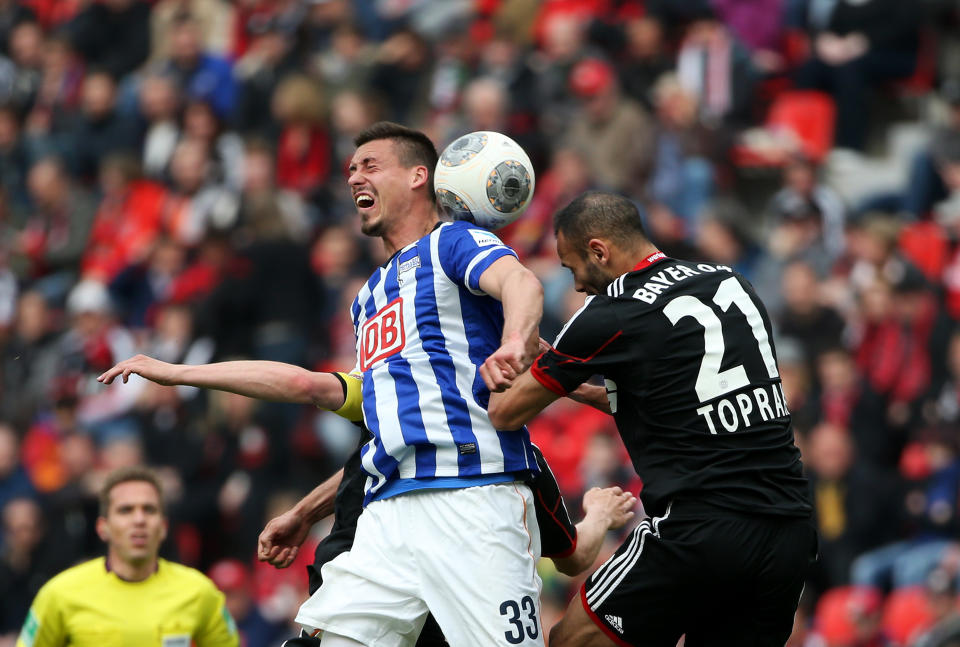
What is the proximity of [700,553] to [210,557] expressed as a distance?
8.36m

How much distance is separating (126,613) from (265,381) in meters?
2.32

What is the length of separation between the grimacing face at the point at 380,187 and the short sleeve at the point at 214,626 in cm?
236

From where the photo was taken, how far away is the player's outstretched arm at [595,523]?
6.54 metres

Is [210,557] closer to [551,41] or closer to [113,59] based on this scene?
[551,41]

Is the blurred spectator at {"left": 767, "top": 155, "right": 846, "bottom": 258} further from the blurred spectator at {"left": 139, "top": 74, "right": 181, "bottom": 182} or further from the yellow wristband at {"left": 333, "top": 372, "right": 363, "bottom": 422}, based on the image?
the blurred spectator at {"left": 139, "top": 74, "right": 181, "bottom": 182}

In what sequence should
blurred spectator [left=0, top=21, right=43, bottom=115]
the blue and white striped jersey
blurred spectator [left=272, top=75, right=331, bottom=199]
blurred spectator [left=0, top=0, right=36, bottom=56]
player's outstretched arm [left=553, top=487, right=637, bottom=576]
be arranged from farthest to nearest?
blurred spectator [left=0, top=0, right=36, bottom=56] → blurred spectator [left=0, top=21, right=43, bottom=115] → blurred spectator [left=272, top=75, right=331, bottom=199] → player's outstretched arm [left=553, top=487, right=637, bottom=576] → the blue and white striped jersey

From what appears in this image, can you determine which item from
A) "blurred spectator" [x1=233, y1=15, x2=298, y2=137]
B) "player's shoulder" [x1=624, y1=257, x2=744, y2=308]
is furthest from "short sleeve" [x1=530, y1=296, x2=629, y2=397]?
"blurred spectator" [x1=233, y1=15, x2=298, y2=137]

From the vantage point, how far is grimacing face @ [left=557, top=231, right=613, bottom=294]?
20.1 ft

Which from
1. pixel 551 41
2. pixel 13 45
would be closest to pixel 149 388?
pixel 551 41

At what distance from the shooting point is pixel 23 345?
16.3 metres

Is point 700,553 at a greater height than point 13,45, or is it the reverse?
point 13,45

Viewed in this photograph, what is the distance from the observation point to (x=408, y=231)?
6430 mm

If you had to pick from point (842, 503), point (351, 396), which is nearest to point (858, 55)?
point (842, 503)

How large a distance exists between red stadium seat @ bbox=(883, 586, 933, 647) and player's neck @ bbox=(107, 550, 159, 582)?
4746mm
